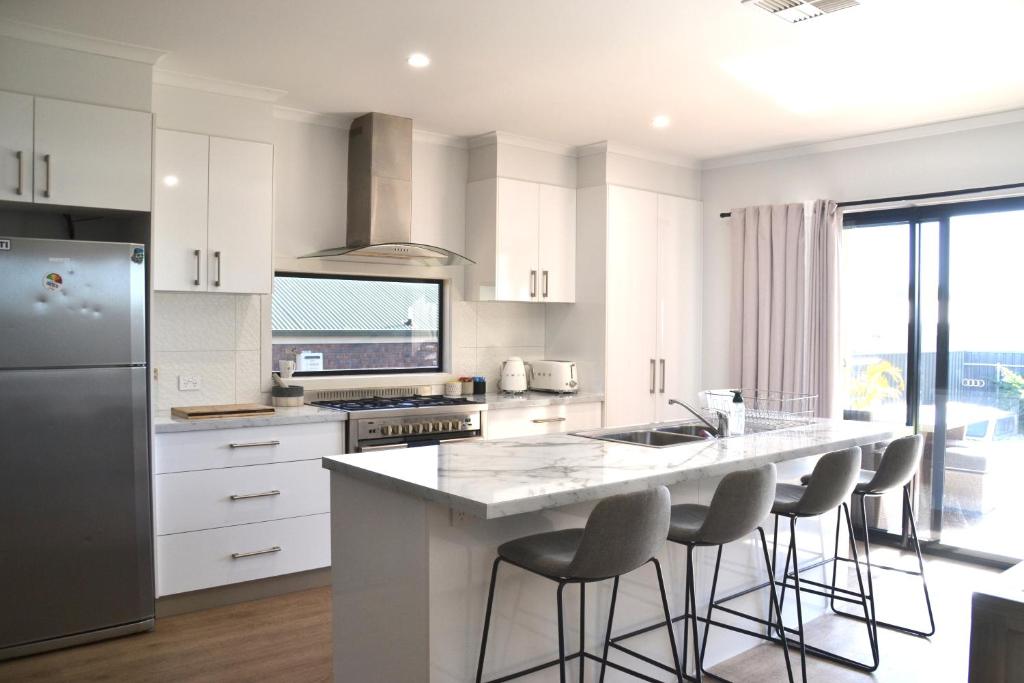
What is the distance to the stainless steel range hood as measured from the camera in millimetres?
4504

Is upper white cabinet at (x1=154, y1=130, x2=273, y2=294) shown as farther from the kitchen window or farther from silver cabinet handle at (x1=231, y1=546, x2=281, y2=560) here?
silver cabinet handle at (x1=231, y1=546, x2=281, y2=560)

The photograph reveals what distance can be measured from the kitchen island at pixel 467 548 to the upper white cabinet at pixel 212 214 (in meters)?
1.74

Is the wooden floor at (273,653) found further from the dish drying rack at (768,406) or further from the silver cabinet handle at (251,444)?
the dish drying rack at (768,406)

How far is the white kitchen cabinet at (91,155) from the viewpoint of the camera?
334 cm

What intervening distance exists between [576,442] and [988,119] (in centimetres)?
321

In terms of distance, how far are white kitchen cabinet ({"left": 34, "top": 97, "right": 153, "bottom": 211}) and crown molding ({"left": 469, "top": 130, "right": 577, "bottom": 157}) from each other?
210cm

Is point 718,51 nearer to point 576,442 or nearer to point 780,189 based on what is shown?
point 576,442

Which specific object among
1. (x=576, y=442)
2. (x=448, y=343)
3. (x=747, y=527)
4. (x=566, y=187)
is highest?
(x=566, y=187)

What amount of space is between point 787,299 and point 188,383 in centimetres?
375

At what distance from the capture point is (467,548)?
2.36 m

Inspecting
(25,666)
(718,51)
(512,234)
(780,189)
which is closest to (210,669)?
(25,666)

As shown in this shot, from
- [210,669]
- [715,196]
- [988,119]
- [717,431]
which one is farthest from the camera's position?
[715,196]

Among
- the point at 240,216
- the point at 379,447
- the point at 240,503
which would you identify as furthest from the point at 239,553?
the point at 240,216

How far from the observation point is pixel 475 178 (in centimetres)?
518
